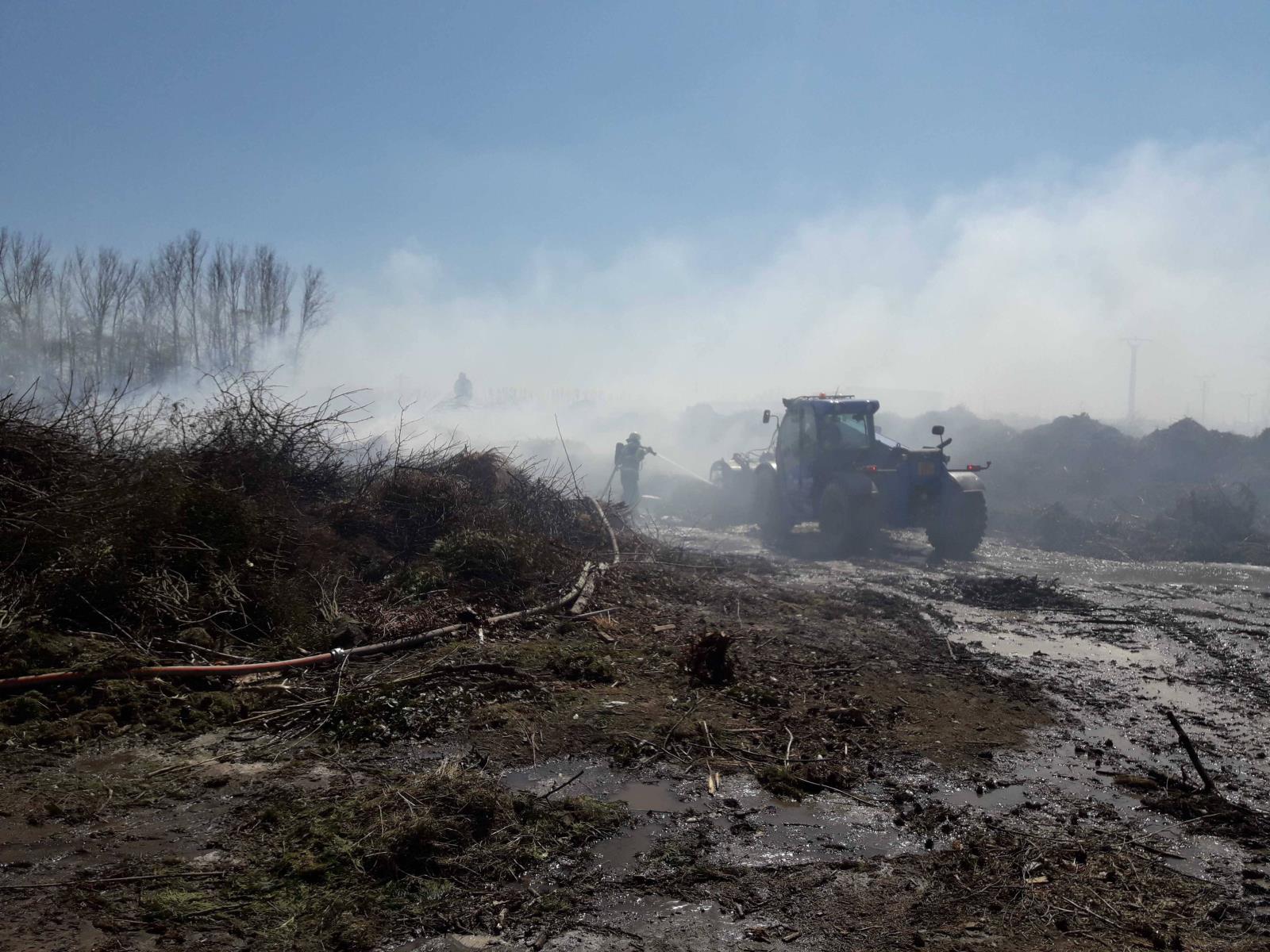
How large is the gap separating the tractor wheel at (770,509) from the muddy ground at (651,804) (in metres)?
9.10

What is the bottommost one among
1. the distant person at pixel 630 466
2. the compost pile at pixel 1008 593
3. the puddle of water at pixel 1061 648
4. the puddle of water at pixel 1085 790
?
the puddle of water at pixel 1085 790

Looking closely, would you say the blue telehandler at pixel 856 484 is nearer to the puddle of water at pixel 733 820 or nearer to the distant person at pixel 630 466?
the distant person at pixel 630 466

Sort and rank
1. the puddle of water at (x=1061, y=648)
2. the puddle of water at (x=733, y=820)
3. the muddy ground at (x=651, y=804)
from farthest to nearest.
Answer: the puddle of water at (x=1061, y=648) → the puddle of water at (x=733, y=820) → the muddy ground at (x=651, y=804)

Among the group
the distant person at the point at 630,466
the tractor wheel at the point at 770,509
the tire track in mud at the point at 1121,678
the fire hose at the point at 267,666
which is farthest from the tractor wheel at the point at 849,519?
the fire hose at the point at 267,666

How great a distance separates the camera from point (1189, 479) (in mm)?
19734

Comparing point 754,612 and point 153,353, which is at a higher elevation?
point 153,353

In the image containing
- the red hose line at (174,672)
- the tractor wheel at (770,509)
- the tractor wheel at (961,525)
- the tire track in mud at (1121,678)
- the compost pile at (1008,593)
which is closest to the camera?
the tire track in mud at (1121,678)

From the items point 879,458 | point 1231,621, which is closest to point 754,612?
point 1231,621

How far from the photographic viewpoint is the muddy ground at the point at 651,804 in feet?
9.93

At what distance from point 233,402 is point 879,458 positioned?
1044 cm

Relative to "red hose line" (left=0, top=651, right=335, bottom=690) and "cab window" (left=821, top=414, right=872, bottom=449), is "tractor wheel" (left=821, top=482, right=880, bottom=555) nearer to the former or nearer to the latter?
"cab window" (left=821, top=414, right=872, bottom=449)

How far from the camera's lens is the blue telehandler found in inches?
552

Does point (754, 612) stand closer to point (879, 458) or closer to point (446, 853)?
point (446, 853)

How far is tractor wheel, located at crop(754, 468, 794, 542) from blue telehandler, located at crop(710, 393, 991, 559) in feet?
0.05
